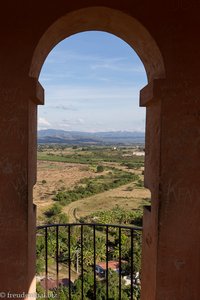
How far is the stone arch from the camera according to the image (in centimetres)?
267

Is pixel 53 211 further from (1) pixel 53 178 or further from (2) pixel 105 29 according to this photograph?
(2) pixel 105 29

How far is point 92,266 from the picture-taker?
16172mm

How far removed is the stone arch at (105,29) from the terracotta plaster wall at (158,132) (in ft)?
0.19

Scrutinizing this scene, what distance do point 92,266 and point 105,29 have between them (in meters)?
15.1

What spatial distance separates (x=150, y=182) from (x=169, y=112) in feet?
2.39

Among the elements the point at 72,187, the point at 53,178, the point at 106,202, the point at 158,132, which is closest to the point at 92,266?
the point at 158,132

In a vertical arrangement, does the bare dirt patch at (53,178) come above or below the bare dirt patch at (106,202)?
above

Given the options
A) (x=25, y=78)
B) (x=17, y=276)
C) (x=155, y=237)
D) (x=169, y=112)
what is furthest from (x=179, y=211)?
(x=25, y=78)

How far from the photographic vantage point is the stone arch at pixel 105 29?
2674mm

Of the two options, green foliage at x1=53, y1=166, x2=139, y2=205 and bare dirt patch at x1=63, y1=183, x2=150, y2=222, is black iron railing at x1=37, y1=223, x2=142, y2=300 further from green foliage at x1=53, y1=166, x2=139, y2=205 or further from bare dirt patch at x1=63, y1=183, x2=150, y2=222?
green foliage at x1=53, y1=166, x2=139, y2=205

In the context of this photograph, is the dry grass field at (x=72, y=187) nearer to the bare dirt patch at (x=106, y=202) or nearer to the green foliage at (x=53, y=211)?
the bare dirt patch at (x=106, y=202)

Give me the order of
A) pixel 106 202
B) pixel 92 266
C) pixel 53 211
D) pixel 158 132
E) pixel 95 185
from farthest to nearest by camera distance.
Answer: pixel 95 185, pixel 106 202, pixel 53 211, pixel 92 266, pixel 158 132

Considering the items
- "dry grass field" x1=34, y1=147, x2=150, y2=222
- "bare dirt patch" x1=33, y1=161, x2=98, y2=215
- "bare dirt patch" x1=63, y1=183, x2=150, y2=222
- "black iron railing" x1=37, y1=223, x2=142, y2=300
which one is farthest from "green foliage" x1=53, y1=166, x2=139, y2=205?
"black iron railing" x1=37, y1=223, x2=142, y2=300

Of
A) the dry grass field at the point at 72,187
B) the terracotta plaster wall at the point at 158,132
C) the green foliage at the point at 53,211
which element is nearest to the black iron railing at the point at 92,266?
the terracotta plaster wall at the point at 158,132
